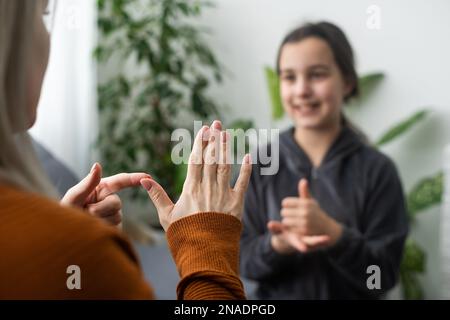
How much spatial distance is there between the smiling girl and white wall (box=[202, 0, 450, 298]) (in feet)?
0.81

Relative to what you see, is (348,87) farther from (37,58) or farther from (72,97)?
(72,97)

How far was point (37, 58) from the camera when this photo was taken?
0.36m

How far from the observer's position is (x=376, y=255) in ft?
2.52

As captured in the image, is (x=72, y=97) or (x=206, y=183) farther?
(x=72, y=97)

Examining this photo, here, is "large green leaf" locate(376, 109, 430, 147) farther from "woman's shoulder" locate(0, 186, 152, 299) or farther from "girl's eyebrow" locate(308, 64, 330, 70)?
"woman's shoulder" locate(0, 186, 152, 299)

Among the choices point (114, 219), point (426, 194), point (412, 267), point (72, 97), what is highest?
point (72, 97)

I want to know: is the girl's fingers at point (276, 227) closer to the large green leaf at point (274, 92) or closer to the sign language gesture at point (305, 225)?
the sign language gesture at point (305, 225)

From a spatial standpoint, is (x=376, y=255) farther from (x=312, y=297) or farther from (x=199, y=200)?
(x=199, y=200)

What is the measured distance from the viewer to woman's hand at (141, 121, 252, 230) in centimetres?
43

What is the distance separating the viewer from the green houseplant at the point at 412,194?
1.49 metres

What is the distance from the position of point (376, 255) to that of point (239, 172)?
0.37m

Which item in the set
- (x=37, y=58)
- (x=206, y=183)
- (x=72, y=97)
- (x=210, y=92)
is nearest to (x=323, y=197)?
(x=206, y=183)

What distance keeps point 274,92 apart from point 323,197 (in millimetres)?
805
